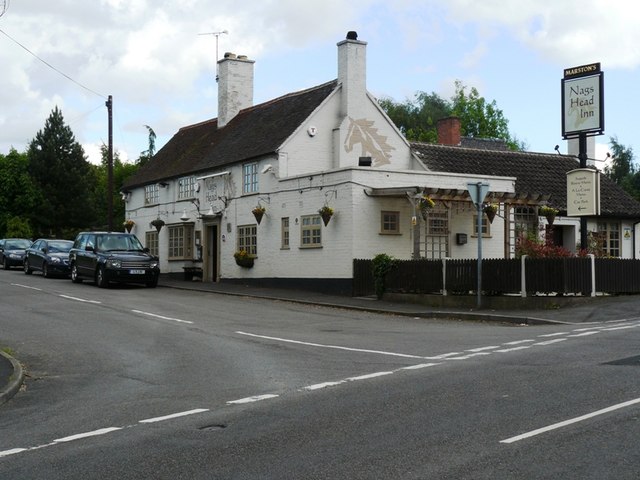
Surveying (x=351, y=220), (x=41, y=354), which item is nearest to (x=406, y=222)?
(x=351, y=220)

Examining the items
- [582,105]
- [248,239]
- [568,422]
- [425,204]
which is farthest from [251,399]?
[248,239]

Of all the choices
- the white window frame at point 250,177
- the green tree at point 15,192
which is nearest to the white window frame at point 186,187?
the white window frame at point 250,177

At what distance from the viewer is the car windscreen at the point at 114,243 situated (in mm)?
31688

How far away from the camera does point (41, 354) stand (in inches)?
559

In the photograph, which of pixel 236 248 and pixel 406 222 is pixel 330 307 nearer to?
pixel 406 222

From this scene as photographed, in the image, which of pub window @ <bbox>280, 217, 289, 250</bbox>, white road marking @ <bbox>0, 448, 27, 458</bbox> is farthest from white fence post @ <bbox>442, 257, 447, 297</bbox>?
white road marking @ <bbox>0, 448, 27, 458</bbox>

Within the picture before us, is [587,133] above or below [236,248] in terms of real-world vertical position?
above

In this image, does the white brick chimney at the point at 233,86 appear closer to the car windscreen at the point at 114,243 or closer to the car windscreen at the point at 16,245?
the car windscreen at the point at 114,243

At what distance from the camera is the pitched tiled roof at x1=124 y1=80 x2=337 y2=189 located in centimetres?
3228

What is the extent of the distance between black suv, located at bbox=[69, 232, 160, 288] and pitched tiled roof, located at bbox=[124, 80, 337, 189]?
5.28 meters

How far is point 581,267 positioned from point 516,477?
17.2 m

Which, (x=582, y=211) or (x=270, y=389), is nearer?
(x=270, y=389)

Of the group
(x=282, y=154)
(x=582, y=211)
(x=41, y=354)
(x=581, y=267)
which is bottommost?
(x=41, y=354)

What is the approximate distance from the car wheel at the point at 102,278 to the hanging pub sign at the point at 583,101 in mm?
16719
